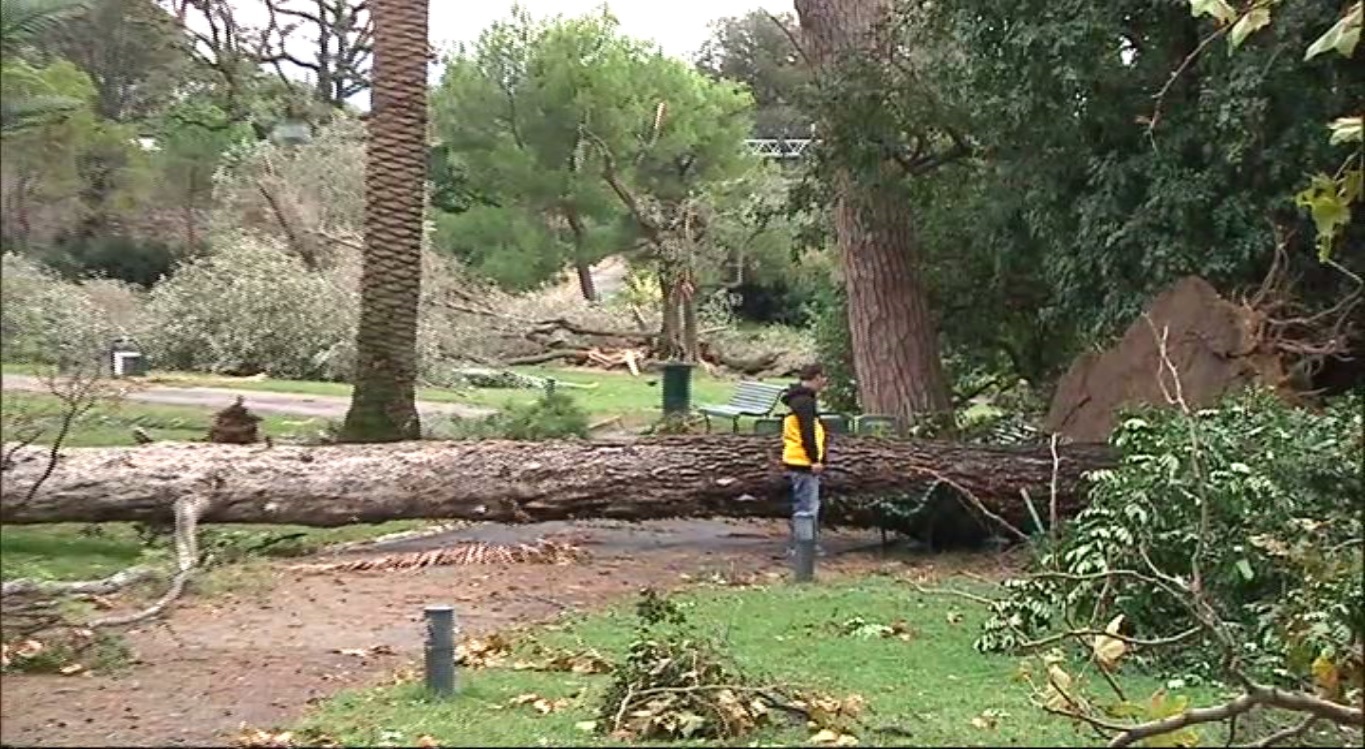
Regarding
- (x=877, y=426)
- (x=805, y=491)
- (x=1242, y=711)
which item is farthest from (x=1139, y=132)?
(x=1242, y=711)

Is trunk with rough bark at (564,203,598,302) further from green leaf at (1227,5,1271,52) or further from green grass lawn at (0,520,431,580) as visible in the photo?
green leaf at (1227,5,1271,52)

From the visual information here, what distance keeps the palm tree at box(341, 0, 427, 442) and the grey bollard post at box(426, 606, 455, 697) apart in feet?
28.1

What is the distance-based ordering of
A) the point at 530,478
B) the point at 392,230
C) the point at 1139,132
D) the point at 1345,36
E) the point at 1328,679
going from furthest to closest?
the point at 392,230 → the point at 1139,132 → the point at 530,478 → the point at 1328,679 → the point at 1345,36

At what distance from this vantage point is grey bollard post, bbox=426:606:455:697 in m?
7.34

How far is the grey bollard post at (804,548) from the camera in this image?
40.0 feet

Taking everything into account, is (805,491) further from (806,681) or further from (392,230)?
(806,681)

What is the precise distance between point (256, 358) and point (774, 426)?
15.9 meters

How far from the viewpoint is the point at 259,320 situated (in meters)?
31.2

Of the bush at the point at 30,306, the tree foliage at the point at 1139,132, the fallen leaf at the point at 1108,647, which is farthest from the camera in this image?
the tree foliage at the point at 1139,132

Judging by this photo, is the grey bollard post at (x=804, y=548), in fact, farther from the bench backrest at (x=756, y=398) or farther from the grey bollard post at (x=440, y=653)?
the bench backrest at (x=756, y=398)

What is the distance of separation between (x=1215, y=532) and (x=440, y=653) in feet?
14.1

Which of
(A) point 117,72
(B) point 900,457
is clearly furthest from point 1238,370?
(A) point 117,72

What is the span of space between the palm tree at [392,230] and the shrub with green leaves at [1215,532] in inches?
303

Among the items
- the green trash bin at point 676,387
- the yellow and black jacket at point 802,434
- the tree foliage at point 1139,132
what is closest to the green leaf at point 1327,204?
the yellow and black jacket at point 802,434
